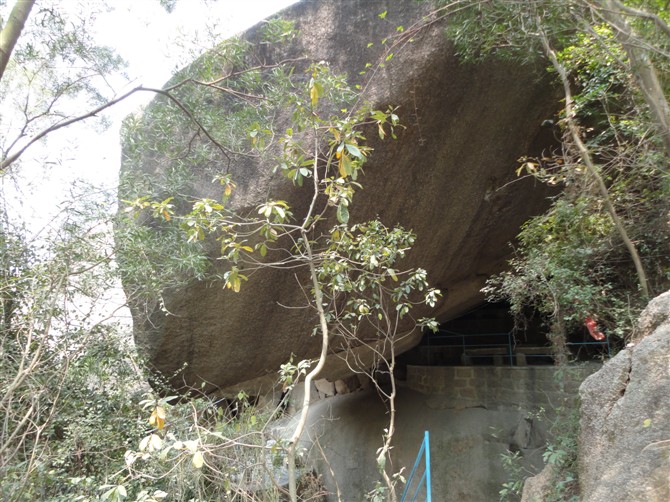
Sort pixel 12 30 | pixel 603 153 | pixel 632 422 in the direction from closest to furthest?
1. pixel 632 422
2. pixel 12 30
3. pixel 603 153

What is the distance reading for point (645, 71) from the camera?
4.05 m

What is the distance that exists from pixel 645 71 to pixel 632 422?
109 inches

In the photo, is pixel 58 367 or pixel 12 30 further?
pixel 58 367

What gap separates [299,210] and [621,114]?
3441mm

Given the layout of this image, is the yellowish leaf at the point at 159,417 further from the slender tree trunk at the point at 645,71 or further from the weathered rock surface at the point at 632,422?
the slender tree trunk at the point at 645,71

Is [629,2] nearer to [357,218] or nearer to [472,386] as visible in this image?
[357,218]

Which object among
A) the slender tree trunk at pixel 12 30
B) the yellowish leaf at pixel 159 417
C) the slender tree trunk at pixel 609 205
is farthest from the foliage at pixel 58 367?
the slender tree trunk at pixel 609 205

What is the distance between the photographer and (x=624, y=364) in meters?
3.21

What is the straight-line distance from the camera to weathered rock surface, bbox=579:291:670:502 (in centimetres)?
265

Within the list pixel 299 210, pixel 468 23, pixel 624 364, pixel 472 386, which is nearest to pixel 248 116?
pixel 299 210

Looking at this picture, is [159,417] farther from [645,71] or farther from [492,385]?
[492,385]

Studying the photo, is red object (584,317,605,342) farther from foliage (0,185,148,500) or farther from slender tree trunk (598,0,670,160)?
foliage (0,185,148,500)

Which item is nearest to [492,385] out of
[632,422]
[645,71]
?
[632,422]

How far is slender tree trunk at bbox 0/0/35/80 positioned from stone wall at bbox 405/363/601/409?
5577 mm
